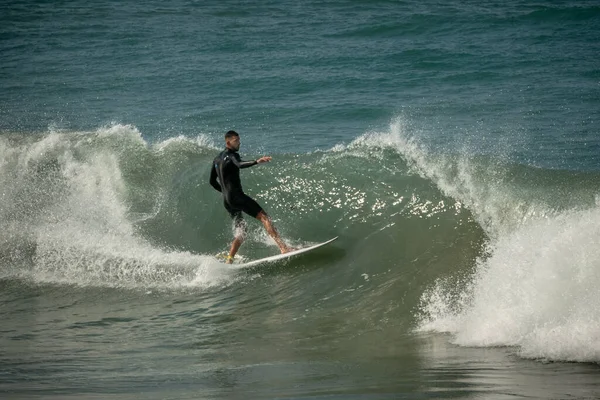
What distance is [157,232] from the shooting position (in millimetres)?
12016

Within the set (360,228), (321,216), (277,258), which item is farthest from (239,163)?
(360,228)

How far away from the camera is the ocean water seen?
667 centimetres

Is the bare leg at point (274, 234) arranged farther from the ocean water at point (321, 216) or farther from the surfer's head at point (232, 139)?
the surfer's head at point (232, 139)

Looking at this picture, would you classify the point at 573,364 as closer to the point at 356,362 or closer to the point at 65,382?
the point at 356,362

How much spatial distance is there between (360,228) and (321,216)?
73cm

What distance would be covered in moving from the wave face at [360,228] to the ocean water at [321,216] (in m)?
0.03

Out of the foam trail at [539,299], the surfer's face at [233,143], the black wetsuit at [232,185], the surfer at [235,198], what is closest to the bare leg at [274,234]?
the surfer at [235,198]

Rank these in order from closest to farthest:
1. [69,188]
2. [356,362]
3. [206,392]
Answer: [206,392] < [356,362] < [69,188]

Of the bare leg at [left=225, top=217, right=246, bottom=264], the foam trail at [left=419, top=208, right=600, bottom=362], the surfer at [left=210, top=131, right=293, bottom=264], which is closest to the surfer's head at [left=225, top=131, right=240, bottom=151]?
the surfer at [left=210, top=131, right=293, bottom=264]

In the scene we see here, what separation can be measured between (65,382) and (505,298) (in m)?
3.94

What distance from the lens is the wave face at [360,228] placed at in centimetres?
743

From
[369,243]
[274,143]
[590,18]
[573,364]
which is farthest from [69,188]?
[590,18]

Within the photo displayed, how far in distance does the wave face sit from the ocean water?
33mm

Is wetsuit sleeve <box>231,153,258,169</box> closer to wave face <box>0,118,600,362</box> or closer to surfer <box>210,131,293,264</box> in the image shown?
surfer <box>210,131,293,264</box>
